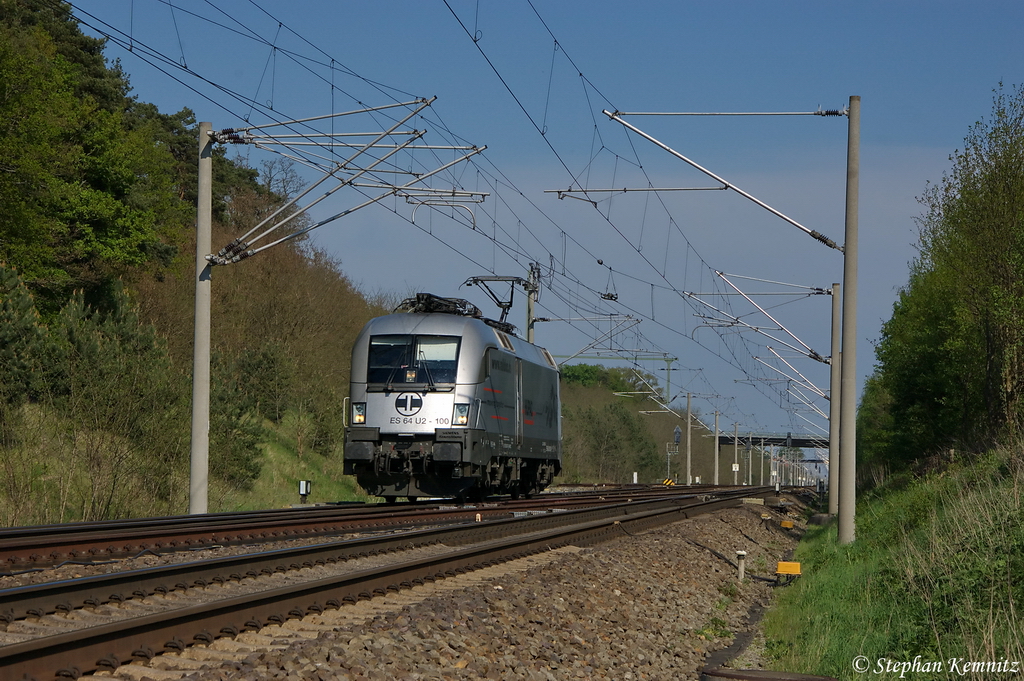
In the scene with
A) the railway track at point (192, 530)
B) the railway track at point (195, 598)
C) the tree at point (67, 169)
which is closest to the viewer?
the railway track at point (195, 598)

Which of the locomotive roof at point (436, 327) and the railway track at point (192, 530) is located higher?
the locomotive roof at point (436, 327)

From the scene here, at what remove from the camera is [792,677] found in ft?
24.2

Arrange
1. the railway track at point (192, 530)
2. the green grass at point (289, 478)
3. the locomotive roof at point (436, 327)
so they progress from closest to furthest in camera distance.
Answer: the railway track at point (192, 530)
the locomotive roof at point (436, 327)
the green grass at point (289, 478)

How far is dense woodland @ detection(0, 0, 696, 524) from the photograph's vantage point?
18203 mm

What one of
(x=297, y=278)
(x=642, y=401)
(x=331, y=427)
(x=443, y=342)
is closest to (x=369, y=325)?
(x=443, y=342)

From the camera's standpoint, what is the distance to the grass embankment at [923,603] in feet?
28.8

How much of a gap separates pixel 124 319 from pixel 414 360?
48.0 feet

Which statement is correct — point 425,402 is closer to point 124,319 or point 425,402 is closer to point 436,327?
point 436,327

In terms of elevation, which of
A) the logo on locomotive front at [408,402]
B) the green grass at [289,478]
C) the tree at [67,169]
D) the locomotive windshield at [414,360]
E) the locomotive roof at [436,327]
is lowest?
the green grass at [289,478]

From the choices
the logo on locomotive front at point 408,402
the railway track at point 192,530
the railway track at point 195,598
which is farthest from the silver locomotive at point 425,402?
the railway track at point 195,598

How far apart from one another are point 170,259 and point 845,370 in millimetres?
32970

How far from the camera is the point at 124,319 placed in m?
33.2

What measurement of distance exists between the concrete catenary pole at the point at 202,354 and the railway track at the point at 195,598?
6023mm
